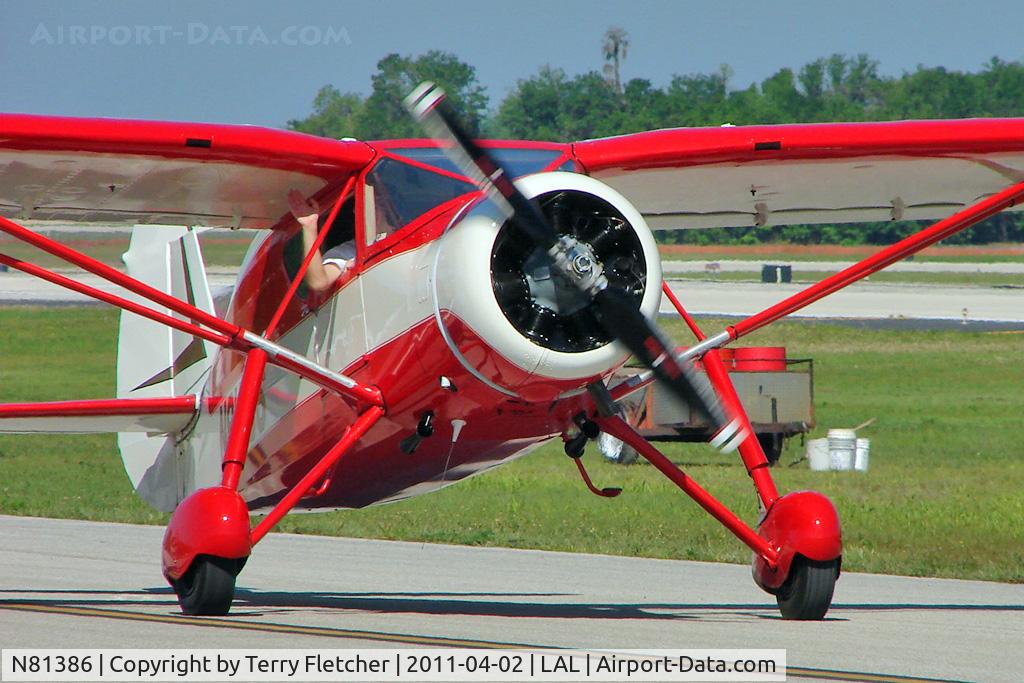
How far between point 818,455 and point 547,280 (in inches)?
648

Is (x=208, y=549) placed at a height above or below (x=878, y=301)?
above

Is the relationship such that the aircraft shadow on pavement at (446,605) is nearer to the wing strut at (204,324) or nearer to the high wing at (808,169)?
the wing strut at (204,324)

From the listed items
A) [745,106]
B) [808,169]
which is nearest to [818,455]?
[808,169]

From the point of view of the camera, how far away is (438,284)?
7730 millimetres

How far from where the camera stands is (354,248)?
9008mm

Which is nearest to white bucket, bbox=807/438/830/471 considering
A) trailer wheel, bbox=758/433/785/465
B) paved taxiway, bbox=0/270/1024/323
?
trailer wheel, bbox=758/433/785/465

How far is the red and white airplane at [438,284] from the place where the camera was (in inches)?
296

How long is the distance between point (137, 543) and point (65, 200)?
18.2 feet

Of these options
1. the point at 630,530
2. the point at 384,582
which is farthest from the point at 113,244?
the point at 384,582

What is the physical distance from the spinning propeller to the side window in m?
0.66

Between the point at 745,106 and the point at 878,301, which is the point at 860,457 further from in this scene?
the point at 745,106

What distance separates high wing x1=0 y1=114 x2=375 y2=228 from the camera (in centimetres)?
907

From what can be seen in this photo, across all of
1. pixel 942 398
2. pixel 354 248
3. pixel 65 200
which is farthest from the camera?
pixel 942 398

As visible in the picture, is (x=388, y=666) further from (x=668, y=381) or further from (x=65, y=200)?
(x=65, y=200)
